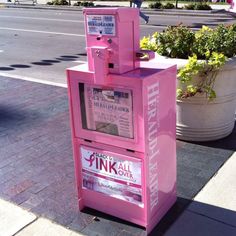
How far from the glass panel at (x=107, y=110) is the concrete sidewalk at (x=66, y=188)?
84 cm

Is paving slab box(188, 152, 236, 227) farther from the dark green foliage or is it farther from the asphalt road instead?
the asphalt road

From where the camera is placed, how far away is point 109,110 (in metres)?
2.96

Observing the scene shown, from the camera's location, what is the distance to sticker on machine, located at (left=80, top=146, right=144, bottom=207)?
9.92ft

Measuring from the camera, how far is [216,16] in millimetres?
18578

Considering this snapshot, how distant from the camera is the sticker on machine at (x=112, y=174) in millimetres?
3025

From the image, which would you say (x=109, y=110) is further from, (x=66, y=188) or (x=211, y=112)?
(x=211, y=112)

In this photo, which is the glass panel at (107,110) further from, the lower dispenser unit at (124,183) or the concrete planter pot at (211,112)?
the concrete planter pot at (211,112)

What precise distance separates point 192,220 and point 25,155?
2208mm

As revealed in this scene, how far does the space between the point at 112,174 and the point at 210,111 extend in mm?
1807

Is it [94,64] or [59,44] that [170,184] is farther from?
[59,44]

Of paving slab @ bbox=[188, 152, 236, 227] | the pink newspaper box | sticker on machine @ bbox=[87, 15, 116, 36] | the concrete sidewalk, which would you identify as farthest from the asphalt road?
sticker on machine @ bbox=[87, 15, 116, 36]

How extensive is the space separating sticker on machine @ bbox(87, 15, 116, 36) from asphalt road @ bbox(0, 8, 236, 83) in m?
5.09

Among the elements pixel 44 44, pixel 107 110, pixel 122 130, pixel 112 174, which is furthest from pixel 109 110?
pixel 44 44

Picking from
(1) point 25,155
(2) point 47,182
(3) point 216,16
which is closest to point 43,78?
(1) point 25,155
